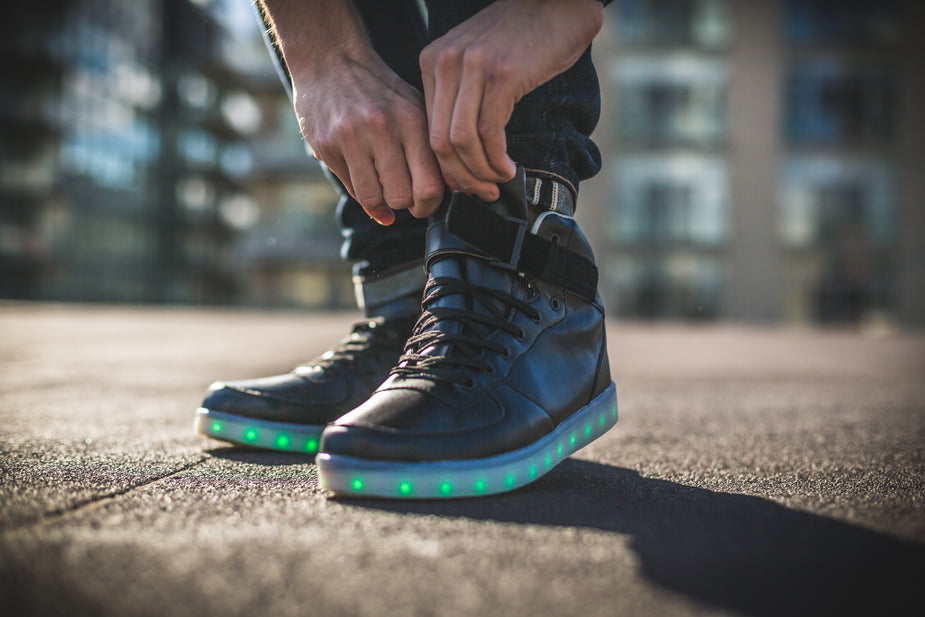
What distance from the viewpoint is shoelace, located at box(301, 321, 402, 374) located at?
1046 mm

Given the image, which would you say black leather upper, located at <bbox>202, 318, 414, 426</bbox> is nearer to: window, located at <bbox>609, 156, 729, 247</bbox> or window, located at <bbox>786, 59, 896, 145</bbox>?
window, located at <bbox>609, 156, 729, 247</bbox>

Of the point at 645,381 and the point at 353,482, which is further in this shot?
the point at 645,381

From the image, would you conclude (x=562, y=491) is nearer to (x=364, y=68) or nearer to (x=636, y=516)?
(x=636, y=516)

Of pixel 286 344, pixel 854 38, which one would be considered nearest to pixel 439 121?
pixel 286 344

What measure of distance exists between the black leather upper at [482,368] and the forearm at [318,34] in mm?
229

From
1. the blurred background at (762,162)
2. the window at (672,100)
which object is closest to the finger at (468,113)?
the blurred background at (762,162)

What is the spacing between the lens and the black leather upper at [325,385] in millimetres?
965

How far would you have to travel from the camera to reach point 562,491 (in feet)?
2.41

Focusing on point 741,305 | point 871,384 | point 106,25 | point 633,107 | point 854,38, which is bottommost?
point 741,305

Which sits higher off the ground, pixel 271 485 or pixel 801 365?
pixel 271 485

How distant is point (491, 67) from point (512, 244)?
217 millimetres

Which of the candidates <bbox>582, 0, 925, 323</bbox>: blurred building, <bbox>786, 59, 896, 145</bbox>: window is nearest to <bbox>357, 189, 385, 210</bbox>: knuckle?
<bbox>582, 0, 925, 323</bbox>: blurred building

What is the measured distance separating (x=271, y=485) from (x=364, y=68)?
473mm

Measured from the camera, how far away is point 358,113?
750 millimetres
